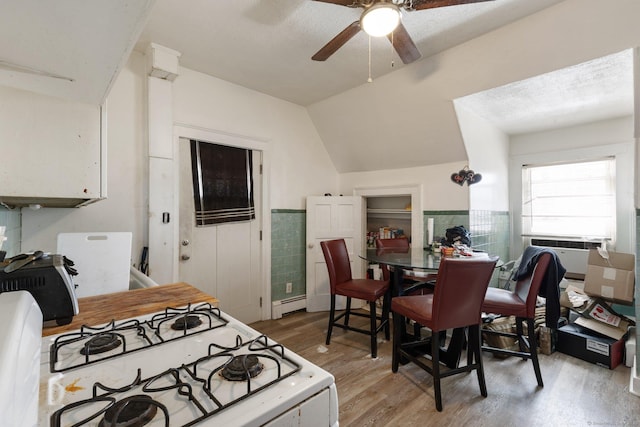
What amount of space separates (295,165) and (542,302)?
9.97 feet

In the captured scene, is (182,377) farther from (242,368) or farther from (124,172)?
(124,172)

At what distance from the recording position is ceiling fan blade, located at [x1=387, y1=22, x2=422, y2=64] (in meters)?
1.73

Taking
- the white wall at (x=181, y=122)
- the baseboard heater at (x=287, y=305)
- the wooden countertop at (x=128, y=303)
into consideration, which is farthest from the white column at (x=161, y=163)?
the baseboard heater at (x=287, y=305)

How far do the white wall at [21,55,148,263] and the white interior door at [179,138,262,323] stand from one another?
1.18 ft

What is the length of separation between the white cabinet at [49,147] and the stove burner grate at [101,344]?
2.03 feet

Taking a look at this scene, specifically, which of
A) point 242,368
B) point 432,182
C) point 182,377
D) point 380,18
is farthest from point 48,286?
point 432,182

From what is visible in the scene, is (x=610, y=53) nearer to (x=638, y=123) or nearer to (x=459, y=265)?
(x=638, y=123)

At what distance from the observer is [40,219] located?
6.68 ft

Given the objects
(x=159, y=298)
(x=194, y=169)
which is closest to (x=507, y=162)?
(x=194, y=169)

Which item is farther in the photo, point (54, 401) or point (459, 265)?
point (459, 265)

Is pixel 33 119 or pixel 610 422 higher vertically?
pixel 33 119

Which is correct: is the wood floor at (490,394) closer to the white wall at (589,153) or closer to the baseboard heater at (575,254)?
the baseboard heater at (575,254)

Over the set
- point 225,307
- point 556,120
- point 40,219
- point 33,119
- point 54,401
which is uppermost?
point 556,120

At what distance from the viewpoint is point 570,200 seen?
3514 mm
